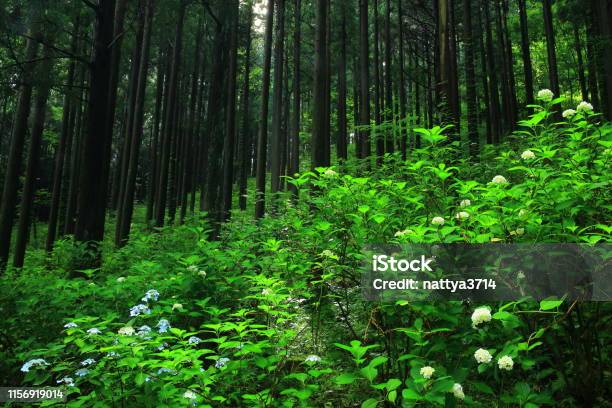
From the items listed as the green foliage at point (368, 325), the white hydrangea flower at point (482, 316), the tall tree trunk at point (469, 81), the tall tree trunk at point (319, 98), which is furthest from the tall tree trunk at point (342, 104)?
the white hydrangea flower at point (482, 316)

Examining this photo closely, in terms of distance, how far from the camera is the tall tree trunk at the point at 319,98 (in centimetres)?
814

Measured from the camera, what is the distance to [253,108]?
36969mm

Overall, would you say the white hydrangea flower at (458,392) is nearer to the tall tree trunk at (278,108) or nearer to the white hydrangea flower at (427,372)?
the white hydrangea flower at (427,372)

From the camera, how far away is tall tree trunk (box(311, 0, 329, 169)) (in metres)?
8.14

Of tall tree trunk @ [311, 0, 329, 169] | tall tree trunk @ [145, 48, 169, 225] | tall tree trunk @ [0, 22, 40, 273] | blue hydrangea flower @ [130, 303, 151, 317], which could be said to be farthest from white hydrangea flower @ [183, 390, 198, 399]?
tall tree trunk @ [145, 48, 169, 225]

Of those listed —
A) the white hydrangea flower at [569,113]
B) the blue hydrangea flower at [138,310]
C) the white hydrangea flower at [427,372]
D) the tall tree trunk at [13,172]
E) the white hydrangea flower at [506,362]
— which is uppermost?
the tall tree trunk at [13,172]

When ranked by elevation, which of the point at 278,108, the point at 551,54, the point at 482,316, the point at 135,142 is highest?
the point at 551,54

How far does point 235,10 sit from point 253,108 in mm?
23282

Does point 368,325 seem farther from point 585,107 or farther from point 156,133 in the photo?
point 156,133

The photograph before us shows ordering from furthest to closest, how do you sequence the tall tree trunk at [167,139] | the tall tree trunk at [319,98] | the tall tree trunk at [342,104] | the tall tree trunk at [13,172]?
1. the tall tree trunk at [342,104]
2. the tall tree trunk at [167,139]
3. the tall tree trunk at [13,172]
4. the tall tree trunk at [319,98]

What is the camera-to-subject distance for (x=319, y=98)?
876 cm

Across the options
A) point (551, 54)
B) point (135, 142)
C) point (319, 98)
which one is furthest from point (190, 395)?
point (551, 54)

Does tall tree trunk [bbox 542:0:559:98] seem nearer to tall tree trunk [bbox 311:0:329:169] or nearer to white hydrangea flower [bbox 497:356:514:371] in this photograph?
tall tree trunk [bbox 311:0:329:169]

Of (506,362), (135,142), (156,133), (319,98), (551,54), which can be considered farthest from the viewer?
(156,133)
